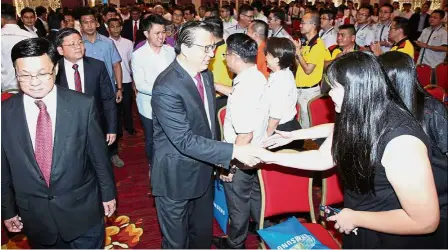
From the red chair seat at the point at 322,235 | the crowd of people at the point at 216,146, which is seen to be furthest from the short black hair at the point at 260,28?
the red chair seat at the point at 322,235

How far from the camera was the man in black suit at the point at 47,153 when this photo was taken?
1.67 metres

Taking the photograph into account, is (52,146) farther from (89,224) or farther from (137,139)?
(137,139)

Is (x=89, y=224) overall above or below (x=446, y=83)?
below

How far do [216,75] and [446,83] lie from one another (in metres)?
2.96

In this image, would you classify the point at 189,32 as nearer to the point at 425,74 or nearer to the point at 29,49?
the point at 29,49

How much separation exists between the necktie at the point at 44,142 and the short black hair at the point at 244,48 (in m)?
1.22

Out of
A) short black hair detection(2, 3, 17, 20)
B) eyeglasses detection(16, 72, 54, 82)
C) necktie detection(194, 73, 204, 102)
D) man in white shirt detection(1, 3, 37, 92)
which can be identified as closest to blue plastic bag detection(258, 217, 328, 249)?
necktie detection(194, 73, 204, 102)

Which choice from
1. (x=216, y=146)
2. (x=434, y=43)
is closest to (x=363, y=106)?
(x=216, y=146)

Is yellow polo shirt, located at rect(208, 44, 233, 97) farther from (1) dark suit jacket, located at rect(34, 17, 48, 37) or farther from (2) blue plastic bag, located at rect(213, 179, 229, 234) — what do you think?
(1) dark suit jacket, located at rect(34, 17, 48, 37)

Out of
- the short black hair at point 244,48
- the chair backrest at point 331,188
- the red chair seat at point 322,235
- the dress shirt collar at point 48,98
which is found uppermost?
the short black hair at point 244,48

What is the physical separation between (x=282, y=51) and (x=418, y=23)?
A: 8.83 m

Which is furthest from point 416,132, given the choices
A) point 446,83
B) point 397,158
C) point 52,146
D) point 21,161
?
point 446,83

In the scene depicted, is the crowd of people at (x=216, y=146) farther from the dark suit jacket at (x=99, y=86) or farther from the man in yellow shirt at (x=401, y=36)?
the man in yellow shirt at (x=401, y=36)

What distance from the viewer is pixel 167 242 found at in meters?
2.26
